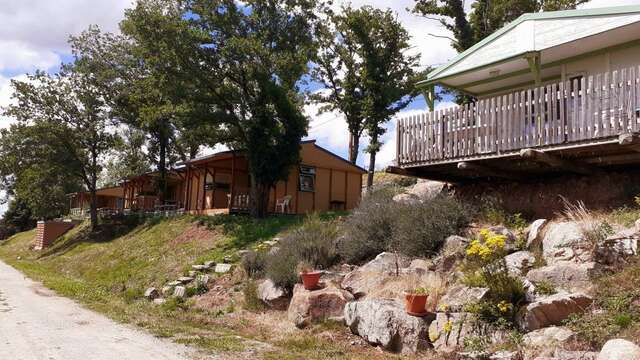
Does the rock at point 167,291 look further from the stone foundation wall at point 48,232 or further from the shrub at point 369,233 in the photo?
the stone foundation wall at point 48,232

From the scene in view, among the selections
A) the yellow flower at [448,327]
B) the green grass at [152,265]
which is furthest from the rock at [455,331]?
the green grass at [152,265]

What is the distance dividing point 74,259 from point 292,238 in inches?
710

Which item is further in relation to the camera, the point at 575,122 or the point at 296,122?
the point at 296,122

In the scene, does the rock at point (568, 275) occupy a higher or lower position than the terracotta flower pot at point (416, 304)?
higher

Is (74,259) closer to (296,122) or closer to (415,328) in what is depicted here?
(296,122)

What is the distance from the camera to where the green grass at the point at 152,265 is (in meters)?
10.7

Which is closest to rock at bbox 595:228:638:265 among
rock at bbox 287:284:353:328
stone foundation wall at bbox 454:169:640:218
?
stone foundation wall at bbox 454:169:640:218

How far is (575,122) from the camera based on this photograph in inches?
385

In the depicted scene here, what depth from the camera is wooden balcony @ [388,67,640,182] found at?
933 centimetres

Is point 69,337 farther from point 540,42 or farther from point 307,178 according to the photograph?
point 307,178

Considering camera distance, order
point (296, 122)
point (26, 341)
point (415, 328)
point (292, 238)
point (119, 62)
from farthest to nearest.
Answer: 1. point (119, 62)
2. point (296, 122)
3. point (292, 238)
4. point (26, 341)
5. point (415, 328)

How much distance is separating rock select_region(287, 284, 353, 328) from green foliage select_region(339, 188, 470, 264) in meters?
1.72

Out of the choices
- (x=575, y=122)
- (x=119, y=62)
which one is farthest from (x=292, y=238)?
(x=119, y=62)

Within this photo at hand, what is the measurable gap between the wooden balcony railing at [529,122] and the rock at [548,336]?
431 cm
